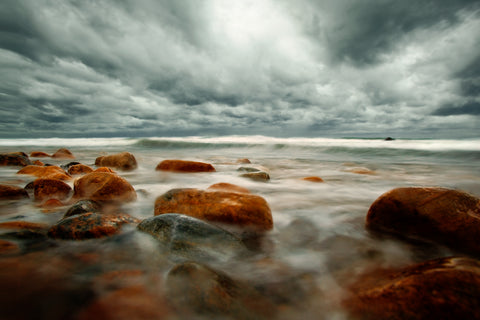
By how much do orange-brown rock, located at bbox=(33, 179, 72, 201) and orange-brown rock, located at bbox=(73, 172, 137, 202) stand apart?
220 millimetres

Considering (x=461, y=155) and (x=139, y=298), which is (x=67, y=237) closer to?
(x=139, y=298)

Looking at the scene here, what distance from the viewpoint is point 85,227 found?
5.01 feet

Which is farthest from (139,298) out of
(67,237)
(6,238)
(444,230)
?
(444,230)

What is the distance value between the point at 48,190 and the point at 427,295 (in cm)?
334

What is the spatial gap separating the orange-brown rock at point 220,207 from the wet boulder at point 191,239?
1.01ft

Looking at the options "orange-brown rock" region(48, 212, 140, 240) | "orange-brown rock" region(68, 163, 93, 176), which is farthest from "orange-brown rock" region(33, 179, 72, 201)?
"orange-brown rock" region(68, 163, 93, 176)

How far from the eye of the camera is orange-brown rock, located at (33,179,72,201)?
262 centimetres

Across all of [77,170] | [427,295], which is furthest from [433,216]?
[77,170]

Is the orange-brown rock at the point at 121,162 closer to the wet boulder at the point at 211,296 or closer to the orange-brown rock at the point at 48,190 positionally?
the orange-brown rock at the point at 48,190

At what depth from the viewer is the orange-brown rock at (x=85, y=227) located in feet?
4.92

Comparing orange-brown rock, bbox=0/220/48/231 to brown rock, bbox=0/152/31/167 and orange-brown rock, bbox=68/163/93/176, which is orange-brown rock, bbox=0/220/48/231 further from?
brown rock, bbox=0/152/31/167

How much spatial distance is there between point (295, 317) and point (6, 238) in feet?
5.57

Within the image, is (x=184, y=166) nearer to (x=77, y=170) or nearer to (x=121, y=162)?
(x=121, y=162)

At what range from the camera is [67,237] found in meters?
1.49
